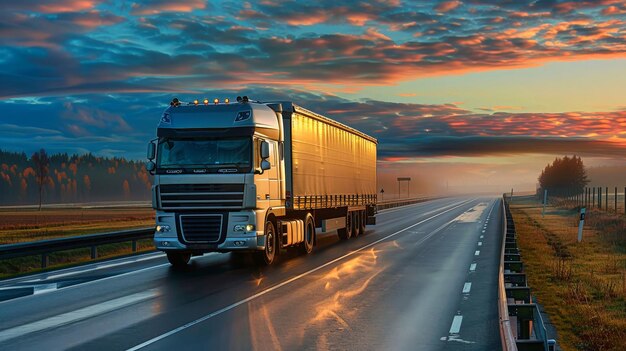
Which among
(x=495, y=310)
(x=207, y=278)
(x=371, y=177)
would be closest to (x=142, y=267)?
(x=207, y=278)

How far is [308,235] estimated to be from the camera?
22344mm

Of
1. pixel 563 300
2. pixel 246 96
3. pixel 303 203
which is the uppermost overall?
pixel 246 96

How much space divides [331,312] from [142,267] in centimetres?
885

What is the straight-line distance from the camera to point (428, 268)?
18.0 m

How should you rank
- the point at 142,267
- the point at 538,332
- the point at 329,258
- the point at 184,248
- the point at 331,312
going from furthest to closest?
the point at 329,258, the point at 142,267, the point at 184,248, the point at 331,312, the point at 538,332

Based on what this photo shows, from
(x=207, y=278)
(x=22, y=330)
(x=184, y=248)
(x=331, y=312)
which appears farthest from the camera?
(x=184, y=248)

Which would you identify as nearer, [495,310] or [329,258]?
[495,310]

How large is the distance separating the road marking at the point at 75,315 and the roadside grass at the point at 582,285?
691cm

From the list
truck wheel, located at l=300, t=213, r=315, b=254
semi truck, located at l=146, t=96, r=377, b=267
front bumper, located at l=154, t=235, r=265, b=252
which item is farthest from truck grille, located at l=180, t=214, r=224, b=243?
truck wheel, located at l=300, t=213, r=315, b=254

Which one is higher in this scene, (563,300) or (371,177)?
(371,177)

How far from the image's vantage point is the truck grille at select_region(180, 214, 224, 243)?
17.5 meters

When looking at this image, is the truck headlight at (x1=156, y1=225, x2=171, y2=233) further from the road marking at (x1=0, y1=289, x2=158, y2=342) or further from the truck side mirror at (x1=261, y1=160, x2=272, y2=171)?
the road marking at (x1=0, y1=289, x2=158, y2=342)

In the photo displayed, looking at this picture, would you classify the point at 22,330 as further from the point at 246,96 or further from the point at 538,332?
the point at 246,96

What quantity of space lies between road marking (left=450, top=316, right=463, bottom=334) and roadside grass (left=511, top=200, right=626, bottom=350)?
4.31 feet
